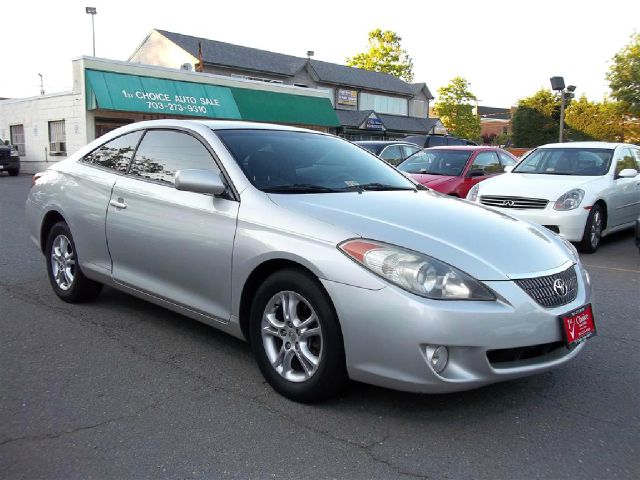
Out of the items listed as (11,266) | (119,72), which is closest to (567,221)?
(11,266)

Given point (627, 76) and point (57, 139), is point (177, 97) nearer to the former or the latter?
point (57, 139)

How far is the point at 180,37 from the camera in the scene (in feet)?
120

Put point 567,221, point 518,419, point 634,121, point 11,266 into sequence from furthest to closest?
point 634,121, point 567,221, point 11,266, point 518,419

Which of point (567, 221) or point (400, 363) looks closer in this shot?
point (400, 363)

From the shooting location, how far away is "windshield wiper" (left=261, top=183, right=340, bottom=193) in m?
3.75

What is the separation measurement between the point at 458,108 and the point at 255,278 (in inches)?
2402

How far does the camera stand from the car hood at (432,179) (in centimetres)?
1051

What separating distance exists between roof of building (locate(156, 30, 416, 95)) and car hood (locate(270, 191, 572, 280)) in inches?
1240

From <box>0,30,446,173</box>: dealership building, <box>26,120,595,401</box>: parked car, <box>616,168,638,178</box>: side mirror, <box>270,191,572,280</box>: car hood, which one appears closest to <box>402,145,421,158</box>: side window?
<box>616,168,638,178</box>: side mirror

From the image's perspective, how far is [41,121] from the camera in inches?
1089

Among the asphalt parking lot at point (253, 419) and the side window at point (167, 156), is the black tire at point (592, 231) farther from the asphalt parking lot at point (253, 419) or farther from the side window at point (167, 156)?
the side window at point (167, 156)

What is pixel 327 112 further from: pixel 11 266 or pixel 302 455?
pixel 302 455

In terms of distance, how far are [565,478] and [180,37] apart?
3781 centimetres

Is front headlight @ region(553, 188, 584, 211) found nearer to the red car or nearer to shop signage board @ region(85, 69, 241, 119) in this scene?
the red car
